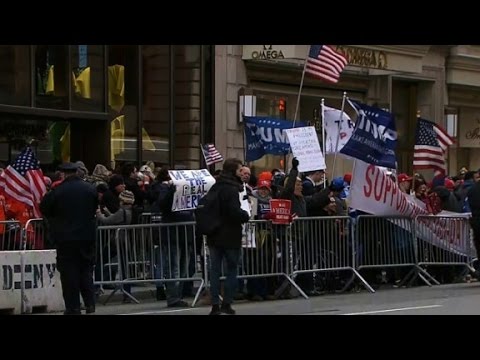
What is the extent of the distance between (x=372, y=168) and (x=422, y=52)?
13397mm

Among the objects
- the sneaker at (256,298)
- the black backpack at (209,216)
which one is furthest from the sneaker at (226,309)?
the sneaker at (256,298)

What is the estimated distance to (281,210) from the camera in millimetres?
16719

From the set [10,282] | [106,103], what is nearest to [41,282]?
[10,282]

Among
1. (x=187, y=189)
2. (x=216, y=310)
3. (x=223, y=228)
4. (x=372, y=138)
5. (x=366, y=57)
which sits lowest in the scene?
(x=216, y=310)

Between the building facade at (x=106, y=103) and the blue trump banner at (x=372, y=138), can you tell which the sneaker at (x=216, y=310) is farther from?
the building facade at (x=106, y=103)

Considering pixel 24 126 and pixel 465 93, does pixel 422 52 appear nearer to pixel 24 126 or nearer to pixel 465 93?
pixel 465 93

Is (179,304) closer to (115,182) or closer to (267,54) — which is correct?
(115,182)

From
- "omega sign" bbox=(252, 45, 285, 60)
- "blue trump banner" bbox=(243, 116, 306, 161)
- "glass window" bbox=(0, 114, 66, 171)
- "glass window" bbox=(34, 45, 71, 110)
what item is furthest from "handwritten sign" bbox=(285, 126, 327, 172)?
"omega sign" bbox=(252, 45, 285, 60)

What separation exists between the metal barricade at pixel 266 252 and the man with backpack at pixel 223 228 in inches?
80.4

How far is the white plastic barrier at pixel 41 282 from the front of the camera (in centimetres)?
1488

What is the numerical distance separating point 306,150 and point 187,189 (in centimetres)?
307

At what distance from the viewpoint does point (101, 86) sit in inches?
960

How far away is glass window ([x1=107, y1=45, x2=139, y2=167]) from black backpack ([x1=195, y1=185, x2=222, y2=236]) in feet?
34.1
